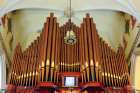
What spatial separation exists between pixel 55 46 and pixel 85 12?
2.31 meters

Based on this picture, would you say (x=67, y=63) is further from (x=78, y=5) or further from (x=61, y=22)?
(x=61, y=22)

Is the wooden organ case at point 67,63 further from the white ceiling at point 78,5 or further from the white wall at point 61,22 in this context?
the white wall at point 61,22

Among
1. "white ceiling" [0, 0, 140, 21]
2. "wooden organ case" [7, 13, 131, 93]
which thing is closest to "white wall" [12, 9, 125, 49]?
"white ceiling" [0, 0, 140, 21]

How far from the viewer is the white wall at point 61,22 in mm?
16328

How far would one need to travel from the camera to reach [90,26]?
14641 millimetres

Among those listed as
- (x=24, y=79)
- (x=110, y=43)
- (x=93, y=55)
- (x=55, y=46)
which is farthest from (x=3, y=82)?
(x=110, y=43)

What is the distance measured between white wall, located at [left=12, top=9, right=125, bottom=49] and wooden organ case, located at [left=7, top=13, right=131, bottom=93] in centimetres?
131

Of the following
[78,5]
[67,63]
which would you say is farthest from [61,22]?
[67,63]

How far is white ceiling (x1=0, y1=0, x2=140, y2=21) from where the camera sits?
1370 cm

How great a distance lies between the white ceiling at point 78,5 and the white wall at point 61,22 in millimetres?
604

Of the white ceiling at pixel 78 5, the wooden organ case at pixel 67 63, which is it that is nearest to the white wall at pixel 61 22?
the white ceiling at pixel 78 5

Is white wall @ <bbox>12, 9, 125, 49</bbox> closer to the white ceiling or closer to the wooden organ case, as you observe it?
the white ceiling

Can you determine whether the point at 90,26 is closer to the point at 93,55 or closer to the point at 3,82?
the point at 93,55

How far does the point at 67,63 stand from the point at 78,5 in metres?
2.49
